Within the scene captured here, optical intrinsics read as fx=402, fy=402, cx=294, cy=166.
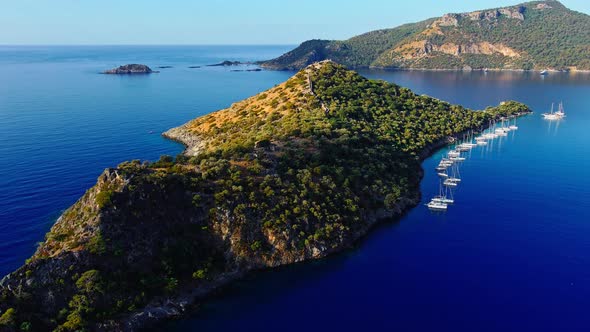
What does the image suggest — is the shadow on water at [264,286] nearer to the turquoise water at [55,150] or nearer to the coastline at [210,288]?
the coastline at [210,288]

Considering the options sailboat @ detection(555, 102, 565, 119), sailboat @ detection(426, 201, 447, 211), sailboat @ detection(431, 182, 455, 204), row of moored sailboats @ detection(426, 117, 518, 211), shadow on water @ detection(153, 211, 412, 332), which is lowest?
shadow on water @ detection(153, 211, 412, 332)

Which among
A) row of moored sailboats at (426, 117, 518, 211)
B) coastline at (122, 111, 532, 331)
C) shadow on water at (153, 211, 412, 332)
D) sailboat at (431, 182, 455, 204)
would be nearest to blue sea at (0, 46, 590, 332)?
shadow on water at (153, 211, 412, 332)

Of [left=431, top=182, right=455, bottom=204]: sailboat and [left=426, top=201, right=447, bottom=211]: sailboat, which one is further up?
[left=431, top=182, right=455, bottom=204]: sailboat

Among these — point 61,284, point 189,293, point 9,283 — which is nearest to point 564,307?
point 189,293

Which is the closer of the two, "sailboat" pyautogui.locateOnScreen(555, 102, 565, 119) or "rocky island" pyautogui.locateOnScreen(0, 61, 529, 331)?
"rocky island" pyautogui.locateOnScreen(0, 61, 529, 331)

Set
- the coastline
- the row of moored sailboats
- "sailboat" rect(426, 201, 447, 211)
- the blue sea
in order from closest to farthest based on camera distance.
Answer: the coastline → the blue sea → "sailboat" rect(426, 201, 447, 211) → the row of moored sailboats

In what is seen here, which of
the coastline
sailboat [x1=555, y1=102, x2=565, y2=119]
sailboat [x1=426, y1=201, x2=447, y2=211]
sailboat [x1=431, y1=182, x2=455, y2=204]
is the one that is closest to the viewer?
the coastline

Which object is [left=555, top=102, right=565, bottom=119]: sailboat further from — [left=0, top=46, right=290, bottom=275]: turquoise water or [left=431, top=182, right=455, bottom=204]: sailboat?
[left=0, top=46, right=290, bottom=275]: turquoise water
